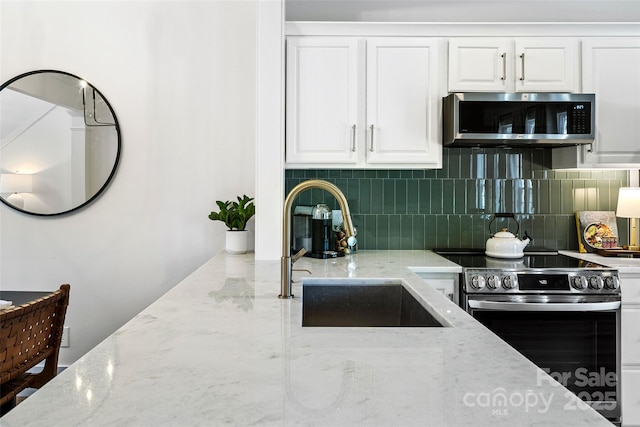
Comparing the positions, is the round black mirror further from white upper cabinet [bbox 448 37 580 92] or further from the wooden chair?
white upper cabinet [bbox 448 37 580 92]

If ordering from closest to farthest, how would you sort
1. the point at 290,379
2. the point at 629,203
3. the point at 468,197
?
the point at 290,379 → the point at 629,203 → the point at 468,197

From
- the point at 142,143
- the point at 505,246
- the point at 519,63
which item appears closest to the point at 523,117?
the point at 519,63

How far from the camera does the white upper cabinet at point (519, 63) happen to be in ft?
9.23

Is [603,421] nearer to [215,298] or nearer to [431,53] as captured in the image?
[215,298]

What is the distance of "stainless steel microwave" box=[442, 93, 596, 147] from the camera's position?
2674mm

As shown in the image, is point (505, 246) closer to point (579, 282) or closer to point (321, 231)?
point (579, 282)

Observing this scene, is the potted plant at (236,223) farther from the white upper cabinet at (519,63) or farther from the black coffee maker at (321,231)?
the white upper cabinet at (519,63)

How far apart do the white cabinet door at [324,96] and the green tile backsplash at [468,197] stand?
1.16 feet

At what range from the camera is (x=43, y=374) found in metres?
1.84

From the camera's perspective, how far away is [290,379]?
3.14 feet

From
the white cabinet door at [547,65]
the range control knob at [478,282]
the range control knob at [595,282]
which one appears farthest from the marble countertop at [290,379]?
the white cabinet door at [547,65]

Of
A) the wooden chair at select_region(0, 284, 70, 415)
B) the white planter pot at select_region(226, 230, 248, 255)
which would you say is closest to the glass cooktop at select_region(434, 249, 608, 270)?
the white planter pot at select_region(226, 230, 248, 255)

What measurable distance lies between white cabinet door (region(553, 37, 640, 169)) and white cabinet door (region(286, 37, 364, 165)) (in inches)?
50.4

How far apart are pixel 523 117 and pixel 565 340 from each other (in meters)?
1.14
